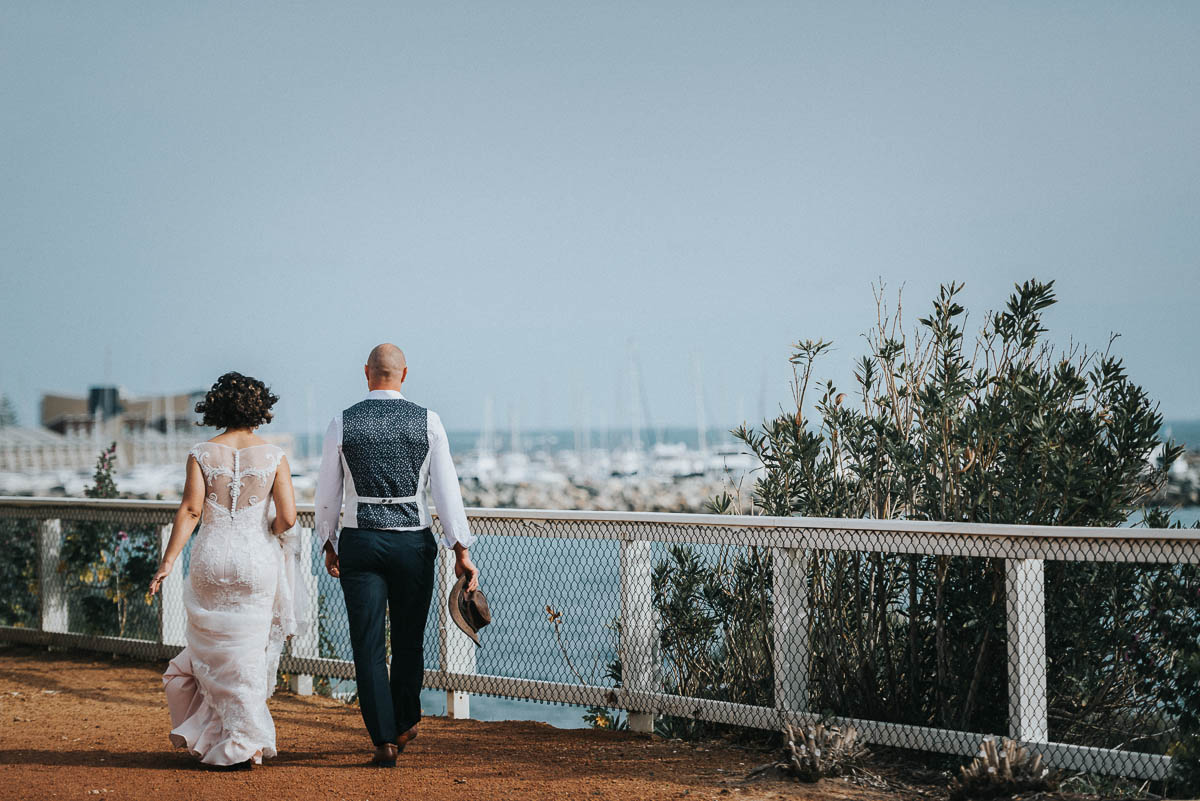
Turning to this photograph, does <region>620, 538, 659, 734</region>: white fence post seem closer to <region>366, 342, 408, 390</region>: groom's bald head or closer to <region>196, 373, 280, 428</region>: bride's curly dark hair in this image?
<region>366, 342, 408, 390</region>: groom's bald head

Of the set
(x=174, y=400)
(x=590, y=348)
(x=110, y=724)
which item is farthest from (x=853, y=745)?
(x=174, y=400)

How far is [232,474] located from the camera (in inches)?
229

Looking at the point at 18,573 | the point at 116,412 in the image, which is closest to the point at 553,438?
the point at 116,412

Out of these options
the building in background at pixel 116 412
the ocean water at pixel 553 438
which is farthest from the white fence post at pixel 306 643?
the ocean water at pixel 553 438

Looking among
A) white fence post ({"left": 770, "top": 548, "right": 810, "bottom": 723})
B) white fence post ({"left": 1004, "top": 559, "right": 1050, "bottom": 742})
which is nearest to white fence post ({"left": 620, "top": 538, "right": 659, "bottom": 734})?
white fence post ({"left": 770, "top": 548, "right": 810, "bottom": 723})

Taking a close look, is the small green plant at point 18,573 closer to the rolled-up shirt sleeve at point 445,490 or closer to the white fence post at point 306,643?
the white fence post at point 306,643

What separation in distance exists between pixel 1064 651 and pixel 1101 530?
855 mm

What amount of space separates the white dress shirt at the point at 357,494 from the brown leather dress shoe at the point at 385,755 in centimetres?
104

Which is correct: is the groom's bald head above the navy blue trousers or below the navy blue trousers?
above

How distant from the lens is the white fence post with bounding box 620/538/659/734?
21.3 feet

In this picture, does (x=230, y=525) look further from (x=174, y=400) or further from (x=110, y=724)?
(x=174, y=400)

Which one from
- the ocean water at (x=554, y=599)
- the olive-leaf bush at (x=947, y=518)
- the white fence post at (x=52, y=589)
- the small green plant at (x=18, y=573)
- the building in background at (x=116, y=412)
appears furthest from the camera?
the building in background at (x=116, y=412)

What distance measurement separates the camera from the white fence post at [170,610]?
339 inches

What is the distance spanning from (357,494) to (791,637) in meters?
2.35
